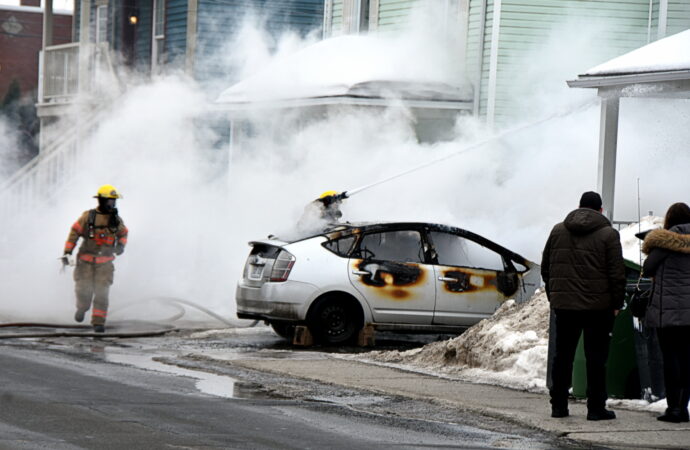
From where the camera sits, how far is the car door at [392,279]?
14.5 metres

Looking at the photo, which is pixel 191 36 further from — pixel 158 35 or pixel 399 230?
pixel 399 230

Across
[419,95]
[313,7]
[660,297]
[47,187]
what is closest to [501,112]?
[419,95]

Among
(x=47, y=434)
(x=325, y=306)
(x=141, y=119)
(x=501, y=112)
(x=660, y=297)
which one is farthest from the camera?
(x=141, y=119)

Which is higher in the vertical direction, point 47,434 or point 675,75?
point 675,75

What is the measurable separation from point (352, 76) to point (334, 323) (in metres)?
7.46

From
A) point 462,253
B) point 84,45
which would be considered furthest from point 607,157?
point 84,45

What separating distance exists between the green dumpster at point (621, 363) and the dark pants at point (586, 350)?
0.76m

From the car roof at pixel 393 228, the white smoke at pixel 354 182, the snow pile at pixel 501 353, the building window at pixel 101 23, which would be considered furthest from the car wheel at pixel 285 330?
the building window at pixel 101 23

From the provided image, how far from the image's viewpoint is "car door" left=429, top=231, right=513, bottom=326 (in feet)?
48.2

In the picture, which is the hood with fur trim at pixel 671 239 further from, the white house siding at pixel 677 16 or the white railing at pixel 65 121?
the white railing at pixel 65 121

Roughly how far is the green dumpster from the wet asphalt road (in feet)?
3.91

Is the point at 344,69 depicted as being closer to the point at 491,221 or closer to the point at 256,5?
the point at 491,221

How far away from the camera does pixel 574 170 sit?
61.1 feet

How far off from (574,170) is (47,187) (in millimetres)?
15058
